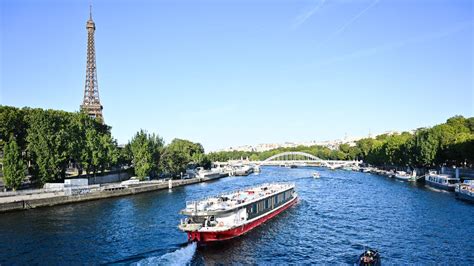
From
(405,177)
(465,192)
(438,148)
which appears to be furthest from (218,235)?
(438,148)

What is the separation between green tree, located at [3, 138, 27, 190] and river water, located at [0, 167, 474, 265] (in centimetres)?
679

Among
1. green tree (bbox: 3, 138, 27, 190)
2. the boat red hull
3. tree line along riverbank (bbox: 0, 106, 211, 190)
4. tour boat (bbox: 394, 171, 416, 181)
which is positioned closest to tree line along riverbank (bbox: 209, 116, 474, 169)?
tour boat (bbox: 394, 171, 416, 181)

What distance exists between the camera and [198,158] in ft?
421

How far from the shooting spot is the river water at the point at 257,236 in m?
29.1

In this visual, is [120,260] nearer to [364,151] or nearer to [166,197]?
[166,197]

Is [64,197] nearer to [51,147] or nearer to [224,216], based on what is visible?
[51,147]

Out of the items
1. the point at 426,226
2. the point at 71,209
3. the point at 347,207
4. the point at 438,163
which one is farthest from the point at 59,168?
the point at 438,163

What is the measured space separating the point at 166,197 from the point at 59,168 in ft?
50.3

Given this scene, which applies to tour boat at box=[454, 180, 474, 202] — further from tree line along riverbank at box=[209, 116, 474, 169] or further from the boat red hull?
the boat red hull

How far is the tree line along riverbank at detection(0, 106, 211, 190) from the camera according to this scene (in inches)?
2104

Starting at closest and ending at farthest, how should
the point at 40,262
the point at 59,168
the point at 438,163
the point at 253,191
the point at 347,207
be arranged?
the point at 40,262, the point at 253,191, the point at 347,207, the point at 59,168, the point at 438,163

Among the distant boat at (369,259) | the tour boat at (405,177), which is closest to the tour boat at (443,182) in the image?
the tour boat at (405,177)

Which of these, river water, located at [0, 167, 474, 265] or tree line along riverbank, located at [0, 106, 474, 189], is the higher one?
tree line along riverbank, located at [0, 106, 474, 189]

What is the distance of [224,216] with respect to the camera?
33.5 metres
